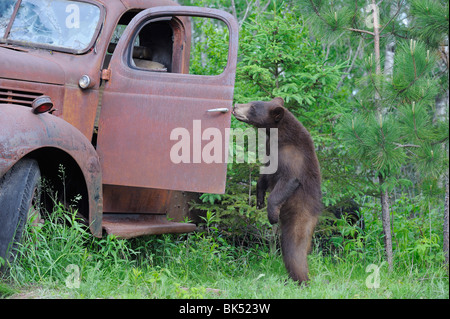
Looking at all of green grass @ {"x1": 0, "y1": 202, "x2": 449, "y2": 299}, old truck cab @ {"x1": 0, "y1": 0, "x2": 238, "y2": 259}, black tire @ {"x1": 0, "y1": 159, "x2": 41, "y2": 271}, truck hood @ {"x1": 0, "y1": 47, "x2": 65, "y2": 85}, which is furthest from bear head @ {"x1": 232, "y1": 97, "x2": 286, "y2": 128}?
black tire @ {"x1": 0, "y1": 159, "x2": 41, "y2": 271}

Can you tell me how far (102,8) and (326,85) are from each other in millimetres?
2403

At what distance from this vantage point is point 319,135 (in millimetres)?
5824

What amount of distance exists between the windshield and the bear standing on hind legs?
1.61 meters

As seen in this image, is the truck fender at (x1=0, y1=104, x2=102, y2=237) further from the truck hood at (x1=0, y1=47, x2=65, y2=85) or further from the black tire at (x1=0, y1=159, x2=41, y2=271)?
the truck hood at (x1=0, y1=47, x2=65, y2=85)

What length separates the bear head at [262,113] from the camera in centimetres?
472

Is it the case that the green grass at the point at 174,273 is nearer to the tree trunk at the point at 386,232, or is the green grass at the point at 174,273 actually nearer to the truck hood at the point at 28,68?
the tree trunk at the point at 386,232

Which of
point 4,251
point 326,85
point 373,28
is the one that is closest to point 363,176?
point 326,85

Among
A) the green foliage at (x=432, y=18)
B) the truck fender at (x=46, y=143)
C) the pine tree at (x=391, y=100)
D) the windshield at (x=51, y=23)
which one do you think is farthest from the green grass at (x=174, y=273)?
the green foliage at (x=432, y=18)

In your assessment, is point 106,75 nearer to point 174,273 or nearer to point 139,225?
point 139,225

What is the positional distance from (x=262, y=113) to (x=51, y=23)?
6.28 feet

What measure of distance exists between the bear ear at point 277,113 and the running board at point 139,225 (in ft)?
4.25

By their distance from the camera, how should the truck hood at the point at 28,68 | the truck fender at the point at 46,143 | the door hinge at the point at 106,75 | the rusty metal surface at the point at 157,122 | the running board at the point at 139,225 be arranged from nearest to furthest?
the truck fender at the point at 46,143, the truck hood at the point at 28,68, the running board at the point at 139,225, the rusty metal surface at the point at 157,122, the door hinge at the point at 106,75

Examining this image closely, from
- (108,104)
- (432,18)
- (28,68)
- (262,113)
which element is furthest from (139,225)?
(432,18)

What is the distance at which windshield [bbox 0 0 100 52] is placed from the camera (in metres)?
4.56
